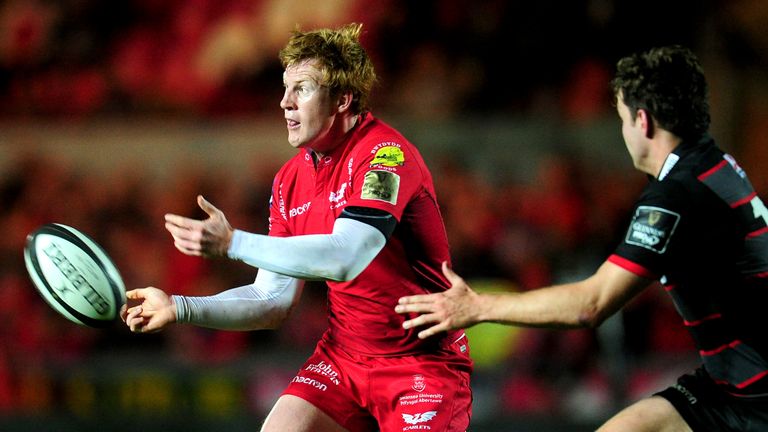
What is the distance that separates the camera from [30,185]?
8.88 meters

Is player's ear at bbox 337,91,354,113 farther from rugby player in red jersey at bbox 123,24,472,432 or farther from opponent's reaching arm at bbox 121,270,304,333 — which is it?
opponent's reaching arm at bbox 121,270,304,333

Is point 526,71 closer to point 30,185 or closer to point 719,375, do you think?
point 30,185

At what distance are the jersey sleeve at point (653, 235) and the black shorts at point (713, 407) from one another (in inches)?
23.9

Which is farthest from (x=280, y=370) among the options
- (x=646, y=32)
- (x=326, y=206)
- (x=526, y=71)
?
(x=646, y=32)

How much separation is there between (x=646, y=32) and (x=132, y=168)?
4883 mm

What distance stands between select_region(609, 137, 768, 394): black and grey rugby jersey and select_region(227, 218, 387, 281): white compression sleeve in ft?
2.95

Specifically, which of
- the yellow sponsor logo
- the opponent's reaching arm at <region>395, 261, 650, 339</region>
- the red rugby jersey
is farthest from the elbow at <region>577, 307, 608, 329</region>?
the yellow sponsor logo

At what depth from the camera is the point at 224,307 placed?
4.03 meters

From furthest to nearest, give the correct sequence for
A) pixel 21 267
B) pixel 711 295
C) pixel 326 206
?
pixel 21 267 → pixel 326 206 → pixel 711 295

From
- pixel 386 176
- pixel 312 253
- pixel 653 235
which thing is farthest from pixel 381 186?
pixel 653 235

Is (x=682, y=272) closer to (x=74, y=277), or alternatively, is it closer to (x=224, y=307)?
(x=224, y=307)

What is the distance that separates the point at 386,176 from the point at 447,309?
694 mm

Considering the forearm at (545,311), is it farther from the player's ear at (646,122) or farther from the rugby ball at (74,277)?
the rugby ball at (74,277)

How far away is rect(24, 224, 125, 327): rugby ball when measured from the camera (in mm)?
3814
